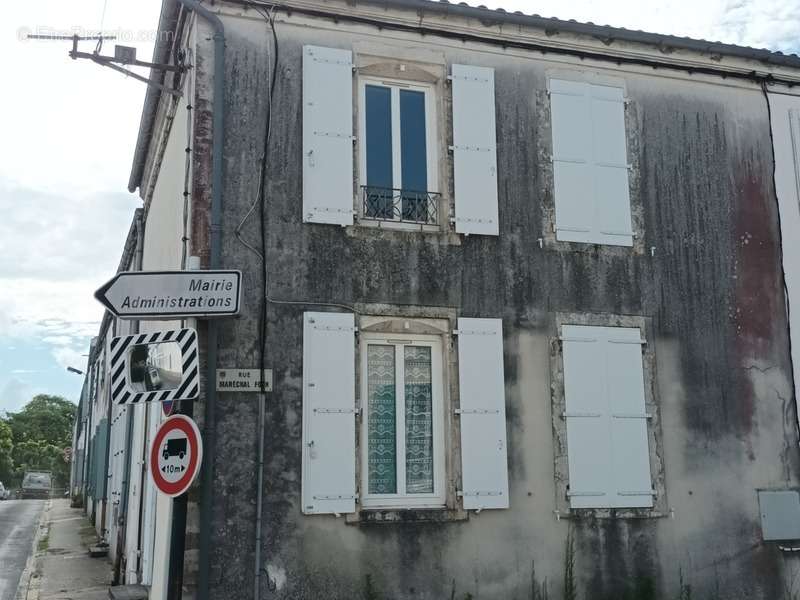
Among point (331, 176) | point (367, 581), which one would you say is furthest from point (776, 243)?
point (367, 581)

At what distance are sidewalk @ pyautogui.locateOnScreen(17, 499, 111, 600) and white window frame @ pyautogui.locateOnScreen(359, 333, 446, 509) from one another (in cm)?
471

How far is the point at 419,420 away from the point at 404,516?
963 mm

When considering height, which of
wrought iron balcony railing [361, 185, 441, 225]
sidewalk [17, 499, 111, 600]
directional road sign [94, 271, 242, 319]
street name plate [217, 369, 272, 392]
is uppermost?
wrought iron balcony railing [361, 185, 441, 225]

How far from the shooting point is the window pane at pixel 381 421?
8383 mm

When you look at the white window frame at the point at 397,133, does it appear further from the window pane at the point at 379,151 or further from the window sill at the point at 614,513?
the window sill at the point at 614,513

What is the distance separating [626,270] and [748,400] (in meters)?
1.99

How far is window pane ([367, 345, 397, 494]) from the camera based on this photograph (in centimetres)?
838

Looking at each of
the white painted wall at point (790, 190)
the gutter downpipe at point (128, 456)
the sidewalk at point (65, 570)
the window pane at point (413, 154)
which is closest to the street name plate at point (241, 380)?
the window pane at point (413, 154)

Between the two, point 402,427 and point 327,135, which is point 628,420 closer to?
point 402,427

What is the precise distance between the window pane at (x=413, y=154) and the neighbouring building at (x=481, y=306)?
29mm

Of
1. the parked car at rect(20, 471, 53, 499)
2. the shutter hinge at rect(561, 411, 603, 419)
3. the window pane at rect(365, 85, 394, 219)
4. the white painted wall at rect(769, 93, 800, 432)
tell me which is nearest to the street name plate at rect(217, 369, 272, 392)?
the window pane at rect(365, 85, 394, 219)

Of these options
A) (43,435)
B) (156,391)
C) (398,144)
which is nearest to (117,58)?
(398,144)

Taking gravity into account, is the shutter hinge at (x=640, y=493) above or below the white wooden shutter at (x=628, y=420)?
below

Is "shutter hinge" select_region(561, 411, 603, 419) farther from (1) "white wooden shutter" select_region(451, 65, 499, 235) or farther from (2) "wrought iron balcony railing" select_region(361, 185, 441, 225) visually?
(2) "wrought iron balcony railing" select_region(361, 185, 441, 225)
